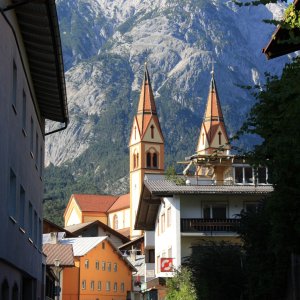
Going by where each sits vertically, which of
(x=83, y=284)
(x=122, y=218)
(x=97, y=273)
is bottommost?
(x=83, y=284)

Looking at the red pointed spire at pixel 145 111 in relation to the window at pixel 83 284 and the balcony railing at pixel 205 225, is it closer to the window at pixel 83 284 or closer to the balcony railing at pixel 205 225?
the window at pixel 83 284

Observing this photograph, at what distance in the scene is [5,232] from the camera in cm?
1602

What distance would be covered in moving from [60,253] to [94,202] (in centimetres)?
10438

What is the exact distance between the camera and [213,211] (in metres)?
47.1

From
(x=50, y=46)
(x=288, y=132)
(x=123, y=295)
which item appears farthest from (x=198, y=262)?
(x=123, y=295)

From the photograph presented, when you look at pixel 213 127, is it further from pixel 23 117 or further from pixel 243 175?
pixel 23 117

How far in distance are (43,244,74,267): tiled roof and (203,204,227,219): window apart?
1644 centimetres

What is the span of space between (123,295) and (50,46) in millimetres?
71739

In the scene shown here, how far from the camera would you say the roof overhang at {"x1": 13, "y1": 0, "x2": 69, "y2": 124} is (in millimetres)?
16406

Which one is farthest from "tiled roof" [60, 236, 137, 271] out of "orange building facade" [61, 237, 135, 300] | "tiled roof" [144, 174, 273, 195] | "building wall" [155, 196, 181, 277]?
"tiled roof" [144, 174, 273, 195]

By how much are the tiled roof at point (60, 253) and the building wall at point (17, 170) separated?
32814mm

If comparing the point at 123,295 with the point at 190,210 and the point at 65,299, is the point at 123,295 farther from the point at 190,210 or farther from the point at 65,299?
the point at 190,210

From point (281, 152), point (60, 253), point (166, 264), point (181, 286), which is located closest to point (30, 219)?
point (281, 152)

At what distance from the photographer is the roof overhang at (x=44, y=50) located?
16406 mm
